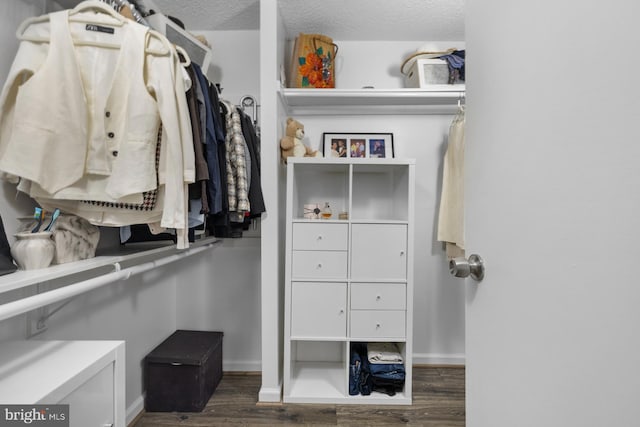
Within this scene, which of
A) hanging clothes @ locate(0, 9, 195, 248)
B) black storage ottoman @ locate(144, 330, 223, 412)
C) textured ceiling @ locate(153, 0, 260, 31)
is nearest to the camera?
hanging clothes @ locate(0, 9, 195, 248)

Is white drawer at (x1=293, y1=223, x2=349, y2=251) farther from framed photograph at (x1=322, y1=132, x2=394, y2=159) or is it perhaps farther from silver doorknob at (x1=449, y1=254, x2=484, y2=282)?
silver doorknob at (x1=449, y1=254, x2=484, y2=282)

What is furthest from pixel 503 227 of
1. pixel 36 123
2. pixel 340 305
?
pixel 340 305

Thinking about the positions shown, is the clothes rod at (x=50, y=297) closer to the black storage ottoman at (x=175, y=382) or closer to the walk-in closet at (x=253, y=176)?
the walk-in closet at (x=253, y=176)

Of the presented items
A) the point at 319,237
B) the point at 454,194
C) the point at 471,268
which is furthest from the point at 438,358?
the point at 471,268

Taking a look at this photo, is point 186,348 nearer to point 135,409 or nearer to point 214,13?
point 135,409

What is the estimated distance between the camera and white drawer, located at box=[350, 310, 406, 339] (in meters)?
1.91

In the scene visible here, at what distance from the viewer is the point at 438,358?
2.36m

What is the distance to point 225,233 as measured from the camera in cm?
173

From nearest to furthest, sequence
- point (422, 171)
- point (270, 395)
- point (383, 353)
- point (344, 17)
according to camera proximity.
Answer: point (270, 395) < point (383, 353) < point (344, 17) < point (422, 171)

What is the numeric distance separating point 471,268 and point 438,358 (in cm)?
194

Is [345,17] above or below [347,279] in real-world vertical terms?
above

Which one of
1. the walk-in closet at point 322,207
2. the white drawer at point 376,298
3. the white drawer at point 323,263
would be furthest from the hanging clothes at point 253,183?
the white drawer at point 376,298

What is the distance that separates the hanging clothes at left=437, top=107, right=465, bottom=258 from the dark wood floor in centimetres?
89

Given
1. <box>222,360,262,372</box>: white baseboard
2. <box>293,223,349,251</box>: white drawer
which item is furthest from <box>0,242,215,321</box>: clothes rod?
<box>222,360,262,372</box>: white baseboard
